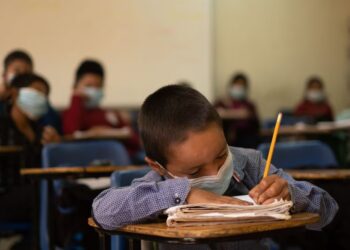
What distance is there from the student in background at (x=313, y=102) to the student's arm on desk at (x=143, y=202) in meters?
6.37

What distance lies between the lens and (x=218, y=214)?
1.30 metres

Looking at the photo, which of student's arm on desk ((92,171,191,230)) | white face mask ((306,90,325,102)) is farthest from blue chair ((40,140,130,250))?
white face mask ((306,90,325,102))

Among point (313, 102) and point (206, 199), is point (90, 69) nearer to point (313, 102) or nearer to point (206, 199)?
point (206, 199)

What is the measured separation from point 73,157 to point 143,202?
6.29ft

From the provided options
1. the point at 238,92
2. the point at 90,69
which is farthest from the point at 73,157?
the point at 238,92

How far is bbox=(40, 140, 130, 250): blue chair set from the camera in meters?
2.99

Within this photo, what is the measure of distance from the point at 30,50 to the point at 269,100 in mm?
3402

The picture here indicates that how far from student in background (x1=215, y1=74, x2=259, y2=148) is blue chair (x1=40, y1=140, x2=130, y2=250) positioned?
344 cm

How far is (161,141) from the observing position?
1.52 m

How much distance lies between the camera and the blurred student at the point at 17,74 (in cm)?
434

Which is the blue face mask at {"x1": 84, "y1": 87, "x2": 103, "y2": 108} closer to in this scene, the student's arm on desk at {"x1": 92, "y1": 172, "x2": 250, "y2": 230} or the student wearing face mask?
the student wearing face mask

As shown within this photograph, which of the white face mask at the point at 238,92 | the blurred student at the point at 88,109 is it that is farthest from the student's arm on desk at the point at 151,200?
the white face mask at the point at 238,92

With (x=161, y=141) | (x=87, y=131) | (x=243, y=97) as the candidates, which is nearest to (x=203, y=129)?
(x=161, y=141)

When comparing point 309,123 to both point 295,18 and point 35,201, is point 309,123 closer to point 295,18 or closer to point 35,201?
point 295,18
